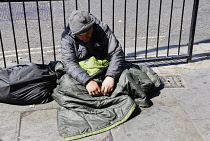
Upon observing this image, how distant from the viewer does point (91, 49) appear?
3.92 meters

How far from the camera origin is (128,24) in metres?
8.12

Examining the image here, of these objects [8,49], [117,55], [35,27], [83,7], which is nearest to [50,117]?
[117,55]


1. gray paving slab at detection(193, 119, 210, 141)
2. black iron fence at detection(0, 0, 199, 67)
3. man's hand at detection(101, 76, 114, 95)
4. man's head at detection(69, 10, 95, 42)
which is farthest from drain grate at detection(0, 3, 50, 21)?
gray paving slab at detection(193, 119, 210, 141)

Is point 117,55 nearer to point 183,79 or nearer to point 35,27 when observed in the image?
point 183,79

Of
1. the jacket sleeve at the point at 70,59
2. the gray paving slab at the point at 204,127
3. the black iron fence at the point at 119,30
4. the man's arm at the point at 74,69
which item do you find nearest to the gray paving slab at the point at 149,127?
the gray paving slab at the point at 204,127

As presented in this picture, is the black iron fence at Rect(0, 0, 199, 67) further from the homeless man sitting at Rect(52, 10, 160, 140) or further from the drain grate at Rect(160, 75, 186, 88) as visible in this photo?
the homeless man sitting at Rect(52, 10, 160, 140)

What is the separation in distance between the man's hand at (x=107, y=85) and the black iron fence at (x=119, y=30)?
1.29 meters

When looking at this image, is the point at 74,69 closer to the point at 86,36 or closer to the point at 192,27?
the point at 86,36

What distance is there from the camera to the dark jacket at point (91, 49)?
3.84 metres

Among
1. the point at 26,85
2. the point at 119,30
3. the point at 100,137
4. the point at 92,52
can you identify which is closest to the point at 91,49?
the point at 92,52

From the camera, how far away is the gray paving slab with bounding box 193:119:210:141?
3.32 meters

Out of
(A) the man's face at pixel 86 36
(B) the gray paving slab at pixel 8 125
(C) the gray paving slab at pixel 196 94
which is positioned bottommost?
(B) the gray paving slab at pixel 8 125

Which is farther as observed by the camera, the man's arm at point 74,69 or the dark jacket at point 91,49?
the dark jacket at point 91,49

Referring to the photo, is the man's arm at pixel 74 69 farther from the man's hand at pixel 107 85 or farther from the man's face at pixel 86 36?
the man's face at pixel 86 36
